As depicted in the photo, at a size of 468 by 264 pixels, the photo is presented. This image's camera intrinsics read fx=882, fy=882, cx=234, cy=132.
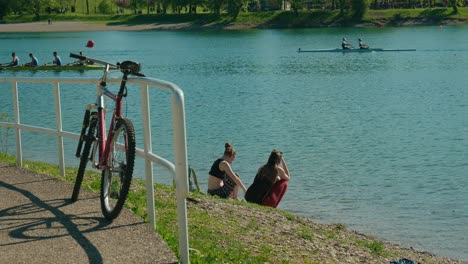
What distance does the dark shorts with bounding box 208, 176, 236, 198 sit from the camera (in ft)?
49.3

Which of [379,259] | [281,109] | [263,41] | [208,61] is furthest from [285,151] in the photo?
[263,41]

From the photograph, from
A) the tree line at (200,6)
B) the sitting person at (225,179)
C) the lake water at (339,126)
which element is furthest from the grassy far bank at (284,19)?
the sitting person at (225,179)

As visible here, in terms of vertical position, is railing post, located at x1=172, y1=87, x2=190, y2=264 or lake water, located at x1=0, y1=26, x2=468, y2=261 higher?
railing post, located at x1=172, y1=87, x2=190, y2=264

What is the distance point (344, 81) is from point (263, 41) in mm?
53617

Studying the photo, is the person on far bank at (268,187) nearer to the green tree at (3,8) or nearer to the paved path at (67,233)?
the paved path at (67,233)

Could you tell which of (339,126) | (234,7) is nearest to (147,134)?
(339,126)

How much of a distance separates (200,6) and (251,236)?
147 meters

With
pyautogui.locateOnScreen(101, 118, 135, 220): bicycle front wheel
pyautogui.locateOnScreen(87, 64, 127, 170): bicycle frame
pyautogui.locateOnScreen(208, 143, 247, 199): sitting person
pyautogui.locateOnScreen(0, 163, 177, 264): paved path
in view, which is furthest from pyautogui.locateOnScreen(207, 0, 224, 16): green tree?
pyautogui.locateOnScreen(101, 118, 135, 220): bicycle front wheel

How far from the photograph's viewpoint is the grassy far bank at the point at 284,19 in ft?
433

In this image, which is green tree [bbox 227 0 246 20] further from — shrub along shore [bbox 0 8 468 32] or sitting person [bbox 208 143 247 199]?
sitting person [bbox 208 143 247 199]

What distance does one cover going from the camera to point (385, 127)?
1264 inches

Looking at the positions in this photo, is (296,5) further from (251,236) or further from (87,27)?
(251,236)

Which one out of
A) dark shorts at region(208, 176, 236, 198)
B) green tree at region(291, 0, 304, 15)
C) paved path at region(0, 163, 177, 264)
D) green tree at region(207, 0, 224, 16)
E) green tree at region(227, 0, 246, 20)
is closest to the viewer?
paved path at region(0, 163, 177, 264)

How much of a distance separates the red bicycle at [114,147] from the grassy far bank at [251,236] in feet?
1.68
